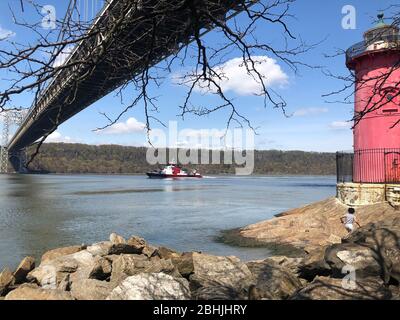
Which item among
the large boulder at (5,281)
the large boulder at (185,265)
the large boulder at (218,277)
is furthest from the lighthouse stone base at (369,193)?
the large boulder at (5,281)

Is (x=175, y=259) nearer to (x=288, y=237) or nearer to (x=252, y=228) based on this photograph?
(x=288, y=237)

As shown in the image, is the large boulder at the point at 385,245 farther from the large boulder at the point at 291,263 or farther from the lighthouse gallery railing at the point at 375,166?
the lighthouse gallery railing at the point at 375,166

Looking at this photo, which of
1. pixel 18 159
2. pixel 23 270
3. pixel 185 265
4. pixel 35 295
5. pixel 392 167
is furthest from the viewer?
pixel 18 159

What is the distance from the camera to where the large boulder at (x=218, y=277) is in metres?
5.09

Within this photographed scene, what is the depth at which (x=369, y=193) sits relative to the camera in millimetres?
13703

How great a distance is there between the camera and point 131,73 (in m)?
3.32

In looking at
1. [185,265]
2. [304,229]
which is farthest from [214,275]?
[304,229]

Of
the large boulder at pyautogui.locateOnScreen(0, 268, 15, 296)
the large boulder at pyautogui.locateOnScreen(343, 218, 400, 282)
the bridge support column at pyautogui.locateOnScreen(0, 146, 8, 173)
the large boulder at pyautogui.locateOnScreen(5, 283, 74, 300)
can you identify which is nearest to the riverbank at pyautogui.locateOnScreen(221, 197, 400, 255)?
the large boulder at pyautogui.locateOnScreen(343, 218, 400, 282)

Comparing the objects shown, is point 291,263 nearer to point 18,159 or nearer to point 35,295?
point 35,295

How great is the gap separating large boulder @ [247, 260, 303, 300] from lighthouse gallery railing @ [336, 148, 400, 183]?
916cm

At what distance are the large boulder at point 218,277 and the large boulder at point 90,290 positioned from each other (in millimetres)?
1068

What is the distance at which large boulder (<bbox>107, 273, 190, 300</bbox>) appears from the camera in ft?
14.8

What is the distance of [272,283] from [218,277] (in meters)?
0.74

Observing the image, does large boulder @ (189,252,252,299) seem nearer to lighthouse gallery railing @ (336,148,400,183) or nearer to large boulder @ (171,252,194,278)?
large boulder @ (171,252,194,278)
